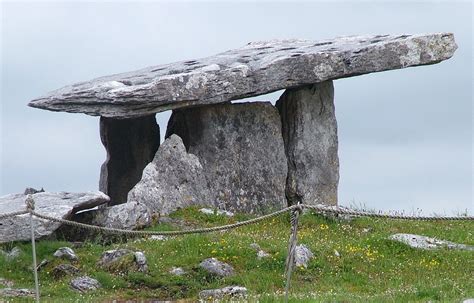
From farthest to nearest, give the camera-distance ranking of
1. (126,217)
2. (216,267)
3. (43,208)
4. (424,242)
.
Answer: (126,217)
(43,208)
(424,242)
(216,267)

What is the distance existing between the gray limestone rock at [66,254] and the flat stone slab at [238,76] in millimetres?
6189

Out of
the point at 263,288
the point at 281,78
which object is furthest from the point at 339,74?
the point at 263,288

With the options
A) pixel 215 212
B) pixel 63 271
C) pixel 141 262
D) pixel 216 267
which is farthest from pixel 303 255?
pixel 215 212

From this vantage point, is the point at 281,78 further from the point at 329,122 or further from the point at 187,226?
the point at 187,226

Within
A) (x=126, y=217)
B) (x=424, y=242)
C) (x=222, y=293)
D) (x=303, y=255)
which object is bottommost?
(x=424, y=242)

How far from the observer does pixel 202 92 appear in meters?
30.9

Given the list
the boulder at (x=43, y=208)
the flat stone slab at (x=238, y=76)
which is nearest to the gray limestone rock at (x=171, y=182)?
the flat stone slab at (x=238, y=76)

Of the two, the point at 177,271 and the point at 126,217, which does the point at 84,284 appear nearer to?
the point at 177,271

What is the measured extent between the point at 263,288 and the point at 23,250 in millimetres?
6158

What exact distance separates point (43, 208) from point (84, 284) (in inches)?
188

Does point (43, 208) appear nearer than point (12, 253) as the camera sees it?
No

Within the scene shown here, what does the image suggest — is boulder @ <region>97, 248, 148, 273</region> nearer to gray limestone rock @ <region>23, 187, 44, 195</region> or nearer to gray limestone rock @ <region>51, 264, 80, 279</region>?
gray limestone rock @ <region>51, 264, 80, 279</region>

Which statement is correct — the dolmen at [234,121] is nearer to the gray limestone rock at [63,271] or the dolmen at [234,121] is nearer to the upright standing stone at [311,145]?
the upright standing stone at [311,145]

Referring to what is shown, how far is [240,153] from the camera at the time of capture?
3222 centimetres
